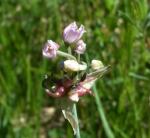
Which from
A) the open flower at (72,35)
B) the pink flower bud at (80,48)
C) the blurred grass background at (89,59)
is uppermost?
the open flower at (72,35)

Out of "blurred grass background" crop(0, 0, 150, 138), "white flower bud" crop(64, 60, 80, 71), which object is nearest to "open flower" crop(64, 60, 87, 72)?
"white flower bud" crop(64, 60, 80, 71)

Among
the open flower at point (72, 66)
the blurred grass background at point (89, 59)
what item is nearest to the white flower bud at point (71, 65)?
the open flower at point (72, 66)

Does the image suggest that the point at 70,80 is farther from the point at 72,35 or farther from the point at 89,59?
the point at 89,59

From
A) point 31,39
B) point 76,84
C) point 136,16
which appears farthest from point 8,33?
point 76,84

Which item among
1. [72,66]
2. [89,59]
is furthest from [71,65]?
[89,59]

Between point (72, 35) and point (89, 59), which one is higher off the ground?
point (72, 35)

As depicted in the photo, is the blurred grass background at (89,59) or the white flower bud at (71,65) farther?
the blurred grass background at (89,59)

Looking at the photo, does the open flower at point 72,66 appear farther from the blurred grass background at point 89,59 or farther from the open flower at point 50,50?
the blurred grass background at point 89,59

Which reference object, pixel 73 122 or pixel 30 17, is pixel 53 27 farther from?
pixel 73 122

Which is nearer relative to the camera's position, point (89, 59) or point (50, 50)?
point (50, 50)

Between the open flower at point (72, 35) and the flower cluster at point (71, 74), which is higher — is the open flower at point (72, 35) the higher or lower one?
the higher one
